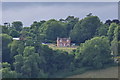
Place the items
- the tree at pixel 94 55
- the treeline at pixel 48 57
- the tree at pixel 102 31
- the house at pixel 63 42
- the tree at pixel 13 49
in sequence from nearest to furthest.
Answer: the treeline at pixel 48 57, the tree at pixel 13 49, the tree at pixel 94 55, the house at pixel 63 42, the tree at pixel 102 31

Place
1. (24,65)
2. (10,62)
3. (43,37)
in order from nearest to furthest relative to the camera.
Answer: (24,65), (10,62), (43,37)

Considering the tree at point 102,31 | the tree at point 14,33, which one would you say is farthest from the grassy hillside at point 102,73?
the tree at point 14,33

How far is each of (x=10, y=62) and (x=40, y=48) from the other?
0.67 metres

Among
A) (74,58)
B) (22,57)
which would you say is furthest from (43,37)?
(22,57)

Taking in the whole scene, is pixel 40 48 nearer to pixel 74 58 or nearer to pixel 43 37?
pixel 74 58

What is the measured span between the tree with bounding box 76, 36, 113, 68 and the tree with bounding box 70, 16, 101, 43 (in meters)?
1.71

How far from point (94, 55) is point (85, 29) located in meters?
2.19

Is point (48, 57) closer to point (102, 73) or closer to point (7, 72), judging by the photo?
point (102, 73)

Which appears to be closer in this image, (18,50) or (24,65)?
(24,65)

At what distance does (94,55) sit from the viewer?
25.3 feet

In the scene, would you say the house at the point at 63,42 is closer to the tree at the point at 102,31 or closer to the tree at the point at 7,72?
the tree at the point at 102,31

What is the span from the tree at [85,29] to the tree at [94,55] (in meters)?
1.71

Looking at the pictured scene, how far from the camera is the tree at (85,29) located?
9.63 meters

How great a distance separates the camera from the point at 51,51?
7484 millimetres
